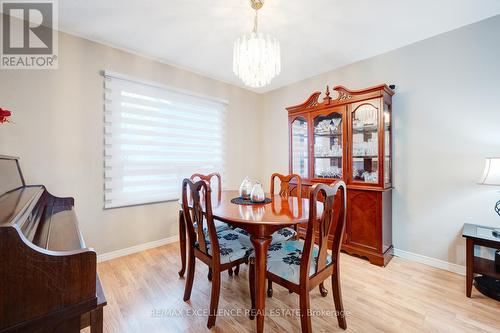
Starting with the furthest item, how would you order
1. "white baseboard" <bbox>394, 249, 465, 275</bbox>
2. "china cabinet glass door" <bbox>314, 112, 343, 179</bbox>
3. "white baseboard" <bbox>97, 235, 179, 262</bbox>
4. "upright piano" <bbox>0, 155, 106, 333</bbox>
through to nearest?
1. "china cabinet glass door" <bbox>314, 112, 343, 179</bbox>
2. "white baseboard" <bbox>97, 235, 179, 262</bbox>
3. "white baseboard" <bbox>394, 249, 465, 275</bbox>
4. "upright piano" <bbox>0, 155, 106, 333</bbox>

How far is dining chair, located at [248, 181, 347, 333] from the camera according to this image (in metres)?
1.26

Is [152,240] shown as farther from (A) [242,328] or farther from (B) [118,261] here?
(A) [242,328]

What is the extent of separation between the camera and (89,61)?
7.77 ft

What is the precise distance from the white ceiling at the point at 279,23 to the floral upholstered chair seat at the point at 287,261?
198 cm

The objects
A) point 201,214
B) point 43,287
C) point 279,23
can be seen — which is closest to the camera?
point 43,287

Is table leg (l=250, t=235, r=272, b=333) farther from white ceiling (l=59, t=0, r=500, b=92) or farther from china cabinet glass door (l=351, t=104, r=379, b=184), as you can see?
white ceiling (l=59, t=0, r=500, b=92)

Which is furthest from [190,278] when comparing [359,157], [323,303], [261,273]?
[359,157]

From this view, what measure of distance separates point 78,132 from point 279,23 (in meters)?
2.34

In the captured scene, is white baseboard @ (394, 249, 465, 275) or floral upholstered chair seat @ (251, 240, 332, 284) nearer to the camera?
floral upholstered chair seat @ (251, 240, 332, 284)

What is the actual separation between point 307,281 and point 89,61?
298 cm

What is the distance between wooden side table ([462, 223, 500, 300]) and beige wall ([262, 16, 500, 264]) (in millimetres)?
275

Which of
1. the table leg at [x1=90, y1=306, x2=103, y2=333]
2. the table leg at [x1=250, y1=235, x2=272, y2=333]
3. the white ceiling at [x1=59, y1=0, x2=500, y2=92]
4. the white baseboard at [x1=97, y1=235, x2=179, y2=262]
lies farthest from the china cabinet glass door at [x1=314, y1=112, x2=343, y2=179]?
the table leg at [x1=90, y1=306, x2=103, y2=333]

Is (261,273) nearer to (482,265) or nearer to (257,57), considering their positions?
(257,57)

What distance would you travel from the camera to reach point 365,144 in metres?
2.58
